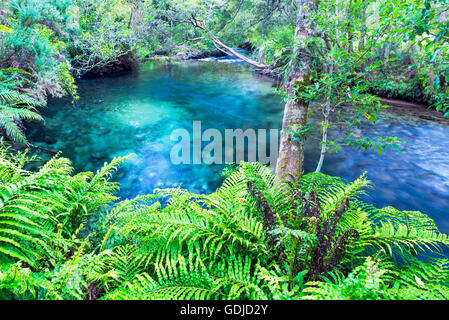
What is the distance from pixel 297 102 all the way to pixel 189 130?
20.2ft

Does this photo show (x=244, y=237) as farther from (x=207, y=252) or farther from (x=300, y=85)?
(x=300, y=85)

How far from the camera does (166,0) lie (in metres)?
7.80

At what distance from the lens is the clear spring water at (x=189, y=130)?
5312 mm

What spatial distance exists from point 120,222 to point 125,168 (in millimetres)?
4149
